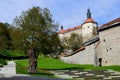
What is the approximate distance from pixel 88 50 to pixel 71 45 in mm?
42653

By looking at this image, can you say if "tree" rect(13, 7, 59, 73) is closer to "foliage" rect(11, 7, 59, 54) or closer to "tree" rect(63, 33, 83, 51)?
"foliage" rect(11, 7, 59, 54)

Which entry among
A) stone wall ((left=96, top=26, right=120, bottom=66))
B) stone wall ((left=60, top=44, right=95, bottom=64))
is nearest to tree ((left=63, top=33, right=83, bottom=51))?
stone wall ((left=60, top=44, right=95, bottom=64))

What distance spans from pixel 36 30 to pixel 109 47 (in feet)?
49.6

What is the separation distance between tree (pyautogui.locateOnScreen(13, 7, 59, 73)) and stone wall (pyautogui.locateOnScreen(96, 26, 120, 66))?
11.5 meters

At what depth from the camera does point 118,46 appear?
4506 cm

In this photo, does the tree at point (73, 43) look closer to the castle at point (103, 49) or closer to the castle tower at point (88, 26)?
the castle tower at point (88, 26)

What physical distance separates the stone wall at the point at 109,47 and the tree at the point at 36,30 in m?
11.5

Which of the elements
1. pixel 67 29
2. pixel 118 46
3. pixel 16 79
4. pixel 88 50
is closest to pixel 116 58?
pixel 118 46

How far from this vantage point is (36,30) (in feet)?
126

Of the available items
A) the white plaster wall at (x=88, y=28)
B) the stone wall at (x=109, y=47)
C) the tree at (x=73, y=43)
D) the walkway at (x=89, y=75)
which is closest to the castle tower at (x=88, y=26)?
the white plaster wall at (x=88, y=28)

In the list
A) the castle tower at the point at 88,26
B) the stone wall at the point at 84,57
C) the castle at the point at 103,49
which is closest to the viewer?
the castle at the point at 103,49

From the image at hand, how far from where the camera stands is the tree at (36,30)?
38219 mm

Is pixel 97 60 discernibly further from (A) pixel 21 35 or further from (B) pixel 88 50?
(A) pixel 21 35

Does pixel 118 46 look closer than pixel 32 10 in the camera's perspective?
No
